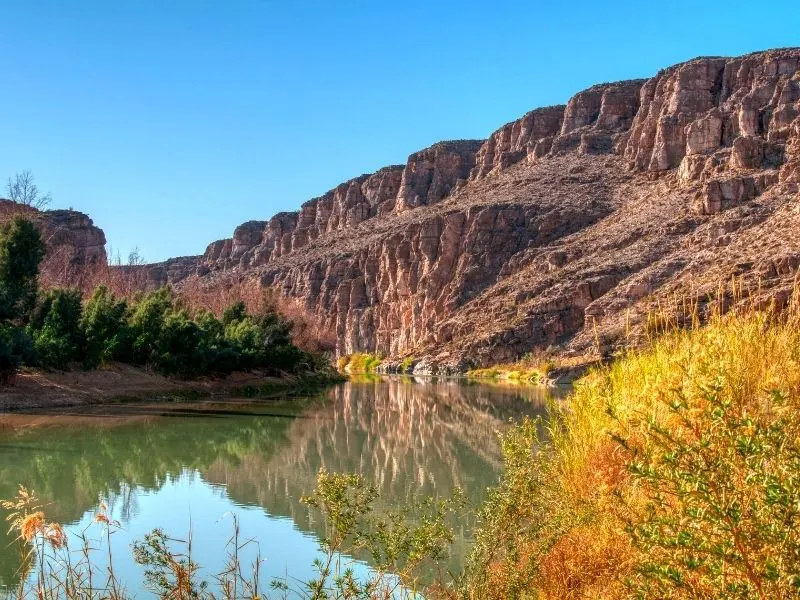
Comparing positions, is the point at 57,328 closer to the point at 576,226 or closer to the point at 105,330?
the point at 105,330

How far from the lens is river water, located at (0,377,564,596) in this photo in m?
10.4

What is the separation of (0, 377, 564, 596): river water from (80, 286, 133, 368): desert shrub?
12.6 feet

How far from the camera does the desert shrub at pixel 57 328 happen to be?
29.1 metres

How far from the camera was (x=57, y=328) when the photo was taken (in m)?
30.5

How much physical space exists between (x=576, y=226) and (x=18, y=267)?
79947mm

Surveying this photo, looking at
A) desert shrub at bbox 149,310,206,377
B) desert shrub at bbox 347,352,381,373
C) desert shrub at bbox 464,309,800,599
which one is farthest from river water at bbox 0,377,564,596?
desert shrub at bbox 347,352,381,373

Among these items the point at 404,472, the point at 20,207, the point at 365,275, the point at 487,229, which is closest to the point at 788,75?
the point at 487,229

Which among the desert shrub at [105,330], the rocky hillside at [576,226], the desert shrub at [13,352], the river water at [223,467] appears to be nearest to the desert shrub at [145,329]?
the desert shrub at [105,330]

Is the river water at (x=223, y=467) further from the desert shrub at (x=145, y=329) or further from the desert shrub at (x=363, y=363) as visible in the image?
the desert shrub at (x=363, y=363)

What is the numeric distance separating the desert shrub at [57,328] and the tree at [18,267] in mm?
667

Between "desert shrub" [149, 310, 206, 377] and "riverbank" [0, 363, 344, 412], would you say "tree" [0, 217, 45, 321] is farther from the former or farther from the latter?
"desert shrub" [149, 310, 206, 377]

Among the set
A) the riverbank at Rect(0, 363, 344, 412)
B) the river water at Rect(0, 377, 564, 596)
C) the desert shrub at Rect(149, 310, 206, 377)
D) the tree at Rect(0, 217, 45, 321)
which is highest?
the tree at Rect(0, 217, 45, 321)

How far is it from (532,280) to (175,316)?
61926 mm

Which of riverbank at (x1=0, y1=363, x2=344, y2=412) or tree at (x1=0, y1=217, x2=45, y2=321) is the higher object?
tree at (x1=0, y1=217, x2=45, y2=321)
